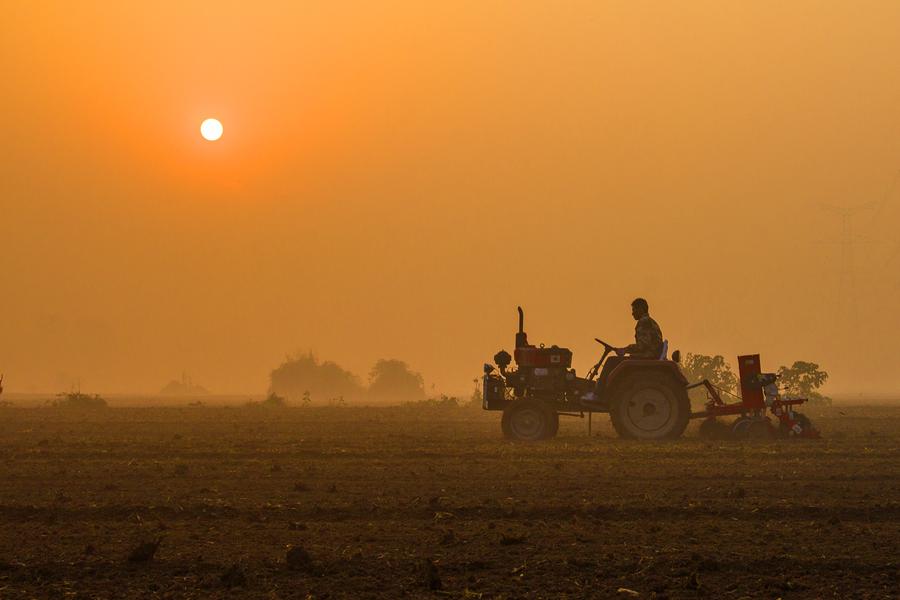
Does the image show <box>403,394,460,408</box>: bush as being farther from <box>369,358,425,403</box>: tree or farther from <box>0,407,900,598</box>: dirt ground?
<box>369,358,425,403</box>: tree

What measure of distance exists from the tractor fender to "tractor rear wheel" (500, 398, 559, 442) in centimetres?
125

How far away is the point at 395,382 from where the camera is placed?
11775 centimetres

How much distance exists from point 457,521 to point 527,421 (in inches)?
374

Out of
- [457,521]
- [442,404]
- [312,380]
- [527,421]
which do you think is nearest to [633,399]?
[527,421]

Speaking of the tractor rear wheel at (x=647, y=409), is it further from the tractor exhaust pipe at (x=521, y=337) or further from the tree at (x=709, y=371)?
the tree at (x=709, y=371)

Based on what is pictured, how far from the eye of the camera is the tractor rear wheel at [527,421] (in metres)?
19.0

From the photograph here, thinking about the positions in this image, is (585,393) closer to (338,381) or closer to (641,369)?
(641,369)

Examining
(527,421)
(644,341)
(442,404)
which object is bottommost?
(527,421)

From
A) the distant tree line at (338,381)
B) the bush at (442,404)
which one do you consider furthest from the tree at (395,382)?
the bush at (442,404)

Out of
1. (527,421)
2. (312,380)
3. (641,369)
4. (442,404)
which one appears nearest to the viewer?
(641,369)

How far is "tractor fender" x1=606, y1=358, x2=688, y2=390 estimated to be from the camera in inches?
730

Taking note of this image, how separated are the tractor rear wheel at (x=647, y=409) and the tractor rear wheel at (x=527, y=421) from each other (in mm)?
1201

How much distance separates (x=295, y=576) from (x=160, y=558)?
1.29 meters

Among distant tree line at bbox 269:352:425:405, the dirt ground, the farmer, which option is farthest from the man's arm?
distant tree line at bbox 269:352:425:405
